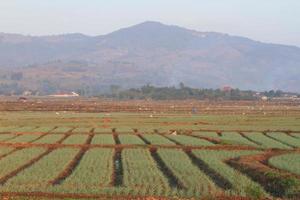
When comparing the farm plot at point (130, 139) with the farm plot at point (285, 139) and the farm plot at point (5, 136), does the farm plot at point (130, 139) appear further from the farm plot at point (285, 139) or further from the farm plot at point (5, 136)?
the farm plot at point (285, 139)

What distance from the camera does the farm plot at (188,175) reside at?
1645 cm

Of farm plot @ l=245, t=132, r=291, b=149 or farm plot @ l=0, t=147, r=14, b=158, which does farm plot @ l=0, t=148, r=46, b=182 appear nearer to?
farm plot @ l=0, t=147, r=14, b=158

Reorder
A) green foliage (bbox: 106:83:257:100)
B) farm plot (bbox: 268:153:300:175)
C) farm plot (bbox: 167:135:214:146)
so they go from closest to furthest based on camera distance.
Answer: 1. farm plot (bbox: 268:153:300:175)
2. farm plot (bbox: 167:135:214:146)
3. green foliage (bbox: 106:83:257:100)

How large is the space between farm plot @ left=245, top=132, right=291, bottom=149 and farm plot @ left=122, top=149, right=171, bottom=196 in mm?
7320

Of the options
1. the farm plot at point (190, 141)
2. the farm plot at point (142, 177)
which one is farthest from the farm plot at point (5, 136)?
the farm plot at point (142, 177)

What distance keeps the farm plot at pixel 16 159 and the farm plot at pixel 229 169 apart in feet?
22.1

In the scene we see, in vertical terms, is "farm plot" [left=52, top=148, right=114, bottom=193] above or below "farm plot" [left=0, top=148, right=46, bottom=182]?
above

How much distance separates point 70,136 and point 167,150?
10123 millimetres

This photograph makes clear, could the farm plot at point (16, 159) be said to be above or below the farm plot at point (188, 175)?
below

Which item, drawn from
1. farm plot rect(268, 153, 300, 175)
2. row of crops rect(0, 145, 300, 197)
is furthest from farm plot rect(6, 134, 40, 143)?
farm plot rect(268, 153, 300, 175)

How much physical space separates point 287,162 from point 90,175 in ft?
25.0

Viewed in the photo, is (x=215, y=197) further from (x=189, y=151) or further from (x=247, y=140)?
(x=247, y=140)

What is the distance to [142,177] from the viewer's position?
18.7 m

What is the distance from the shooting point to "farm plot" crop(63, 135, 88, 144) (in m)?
32.1
